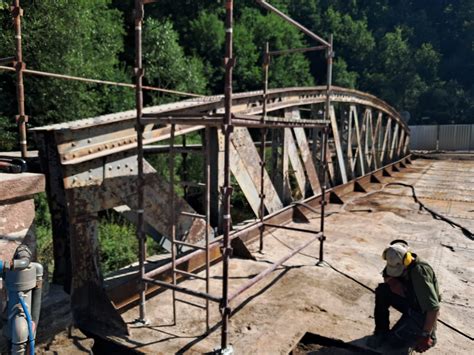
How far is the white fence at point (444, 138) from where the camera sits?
34531 mm

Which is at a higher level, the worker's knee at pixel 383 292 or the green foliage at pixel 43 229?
the worker's knee at pixel 383 292

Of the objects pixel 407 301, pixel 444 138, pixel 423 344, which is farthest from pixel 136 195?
pixel 444 138

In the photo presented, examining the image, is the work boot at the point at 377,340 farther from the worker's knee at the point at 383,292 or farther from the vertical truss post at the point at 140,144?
the vertical truss post at the point at 140,144

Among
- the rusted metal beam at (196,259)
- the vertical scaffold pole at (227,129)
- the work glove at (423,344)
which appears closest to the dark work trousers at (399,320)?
the work glove at (423,344)

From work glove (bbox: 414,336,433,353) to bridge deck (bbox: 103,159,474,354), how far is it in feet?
1.17

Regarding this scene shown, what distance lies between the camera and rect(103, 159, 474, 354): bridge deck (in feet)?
13.1

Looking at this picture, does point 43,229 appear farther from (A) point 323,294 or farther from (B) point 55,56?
(A) point 323,294

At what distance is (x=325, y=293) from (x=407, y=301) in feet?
4.01

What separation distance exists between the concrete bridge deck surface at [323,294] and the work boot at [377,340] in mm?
84

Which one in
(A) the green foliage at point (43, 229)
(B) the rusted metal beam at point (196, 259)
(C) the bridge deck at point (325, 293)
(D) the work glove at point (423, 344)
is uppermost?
(B) the rusted metal beam at point (196, 259)

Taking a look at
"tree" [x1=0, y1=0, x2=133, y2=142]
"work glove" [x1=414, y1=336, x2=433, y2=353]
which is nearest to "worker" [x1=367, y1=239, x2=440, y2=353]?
"work glove" [x1=414, y1=336, x2=433, y2=353]

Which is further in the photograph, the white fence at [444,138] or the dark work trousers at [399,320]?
the white fence at [444,138]

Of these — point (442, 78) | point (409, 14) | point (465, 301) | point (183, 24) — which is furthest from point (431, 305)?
point (409, 14)

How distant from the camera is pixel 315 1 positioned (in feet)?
179
